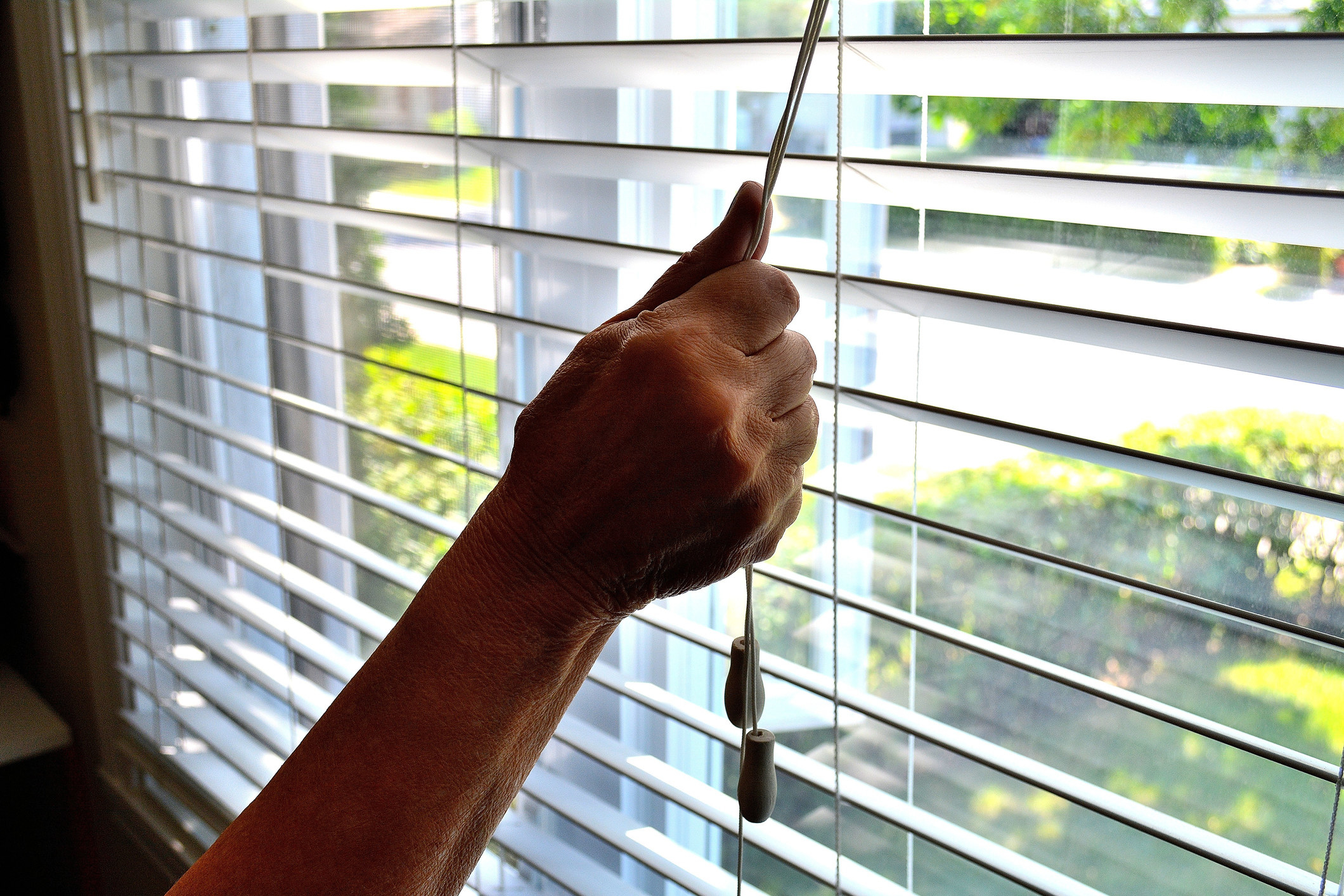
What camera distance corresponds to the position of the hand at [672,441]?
20.1 inches

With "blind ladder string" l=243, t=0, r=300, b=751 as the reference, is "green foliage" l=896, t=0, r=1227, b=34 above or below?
above

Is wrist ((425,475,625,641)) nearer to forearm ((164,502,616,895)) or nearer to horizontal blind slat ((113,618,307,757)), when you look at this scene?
forearm ((164,502,616,895))

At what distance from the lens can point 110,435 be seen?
5.65 ft

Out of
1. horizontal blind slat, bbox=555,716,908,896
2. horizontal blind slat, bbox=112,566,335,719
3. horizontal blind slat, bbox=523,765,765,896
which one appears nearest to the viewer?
horizontal blind slat, bbox=555,716,908,896

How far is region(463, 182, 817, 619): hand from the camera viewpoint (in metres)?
0.51

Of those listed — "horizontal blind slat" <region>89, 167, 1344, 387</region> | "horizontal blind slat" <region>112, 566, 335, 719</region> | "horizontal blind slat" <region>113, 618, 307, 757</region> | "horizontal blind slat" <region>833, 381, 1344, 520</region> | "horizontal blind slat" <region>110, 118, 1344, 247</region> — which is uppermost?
"horizontal blind slat" <region>110, 118, 1344, 247</region>

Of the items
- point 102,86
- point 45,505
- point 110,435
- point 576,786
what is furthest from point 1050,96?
point 45,505

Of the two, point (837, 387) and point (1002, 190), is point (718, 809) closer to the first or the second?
point (837, 387)

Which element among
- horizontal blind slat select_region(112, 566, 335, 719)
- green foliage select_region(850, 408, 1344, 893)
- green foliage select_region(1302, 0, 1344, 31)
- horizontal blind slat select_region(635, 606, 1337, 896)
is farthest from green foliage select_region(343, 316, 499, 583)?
green foliage select_region(1302, 0, 1344, 31)

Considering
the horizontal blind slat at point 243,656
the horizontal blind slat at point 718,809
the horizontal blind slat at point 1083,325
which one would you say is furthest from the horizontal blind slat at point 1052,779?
the horizontal blind slat at point 243,656

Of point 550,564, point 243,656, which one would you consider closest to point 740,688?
point 550,564

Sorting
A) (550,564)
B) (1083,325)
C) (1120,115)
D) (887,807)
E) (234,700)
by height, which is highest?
(1120,115)

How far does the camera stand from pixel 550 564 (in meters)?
0.56

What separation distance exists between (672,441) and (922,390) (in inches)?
10.2
